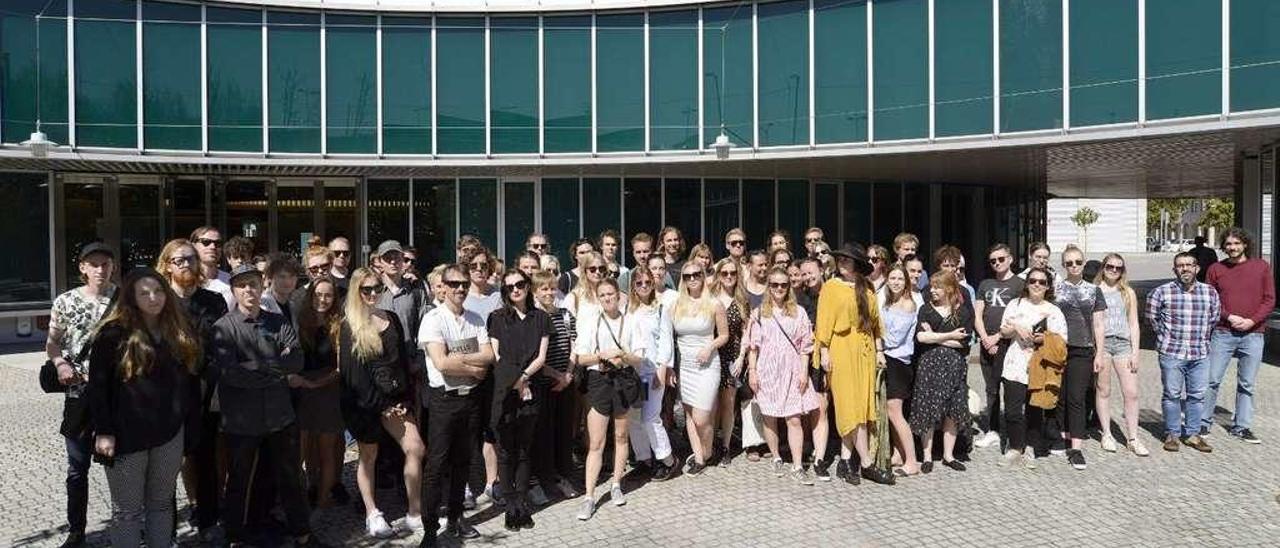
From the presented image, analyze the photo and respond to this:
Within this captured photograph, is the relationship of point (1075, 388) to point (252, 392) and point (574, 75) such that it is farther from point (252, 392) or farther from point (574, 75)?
point (574, 75)

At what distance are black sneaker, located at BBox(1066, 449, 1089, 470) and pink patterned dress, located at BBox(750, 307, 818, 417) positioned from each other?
2099 mm

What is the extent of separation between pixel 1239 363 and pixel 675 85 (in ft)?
36.4

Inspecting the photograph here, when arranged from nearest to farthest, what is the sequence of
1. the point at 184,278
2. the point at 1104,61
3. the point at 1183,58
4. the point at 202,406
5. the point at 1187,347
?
the point at 202,406, the point at 184,278, the point at 1187,347, the point at 1183,58, the point at 1104,61

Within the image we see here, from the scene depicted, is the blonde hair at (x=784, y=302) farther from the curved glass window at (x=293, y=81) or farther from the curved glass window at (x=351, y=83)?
the curved glass window at (x=293, y=81)

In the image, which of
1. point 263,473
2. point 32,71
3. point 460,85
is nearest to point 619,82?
point 460,85

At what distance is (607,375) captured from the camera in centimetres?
621

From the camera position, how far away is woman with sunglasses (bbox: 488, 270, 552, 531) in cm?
572

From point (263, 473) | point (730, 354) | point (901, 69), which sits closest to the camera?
point (263, 473)

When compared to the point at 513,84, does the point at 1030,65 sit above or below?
below

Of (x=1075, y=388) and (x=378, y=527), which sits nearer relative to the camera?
(x=378, y=527)

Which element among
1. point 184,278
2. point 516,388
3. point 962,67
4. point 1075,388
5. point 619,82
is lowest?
point 1075,388

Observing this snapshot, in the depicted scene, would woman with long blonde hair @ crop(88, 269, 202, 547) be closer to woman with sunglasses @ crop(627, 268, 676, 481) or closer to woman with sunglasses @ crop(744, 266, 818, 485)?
Answer: woman with sunglasses @ crop(627, 268, 676, 481)

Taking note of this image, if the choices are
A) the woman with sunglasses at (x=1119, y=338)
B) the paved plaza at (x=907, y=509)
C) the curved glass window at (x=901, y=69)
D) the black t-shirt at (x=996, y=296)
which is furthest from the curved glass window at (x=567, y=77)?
the woman with sunglasses at (x=1119, y=338)

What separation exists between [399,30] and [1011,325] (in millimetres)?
13159
